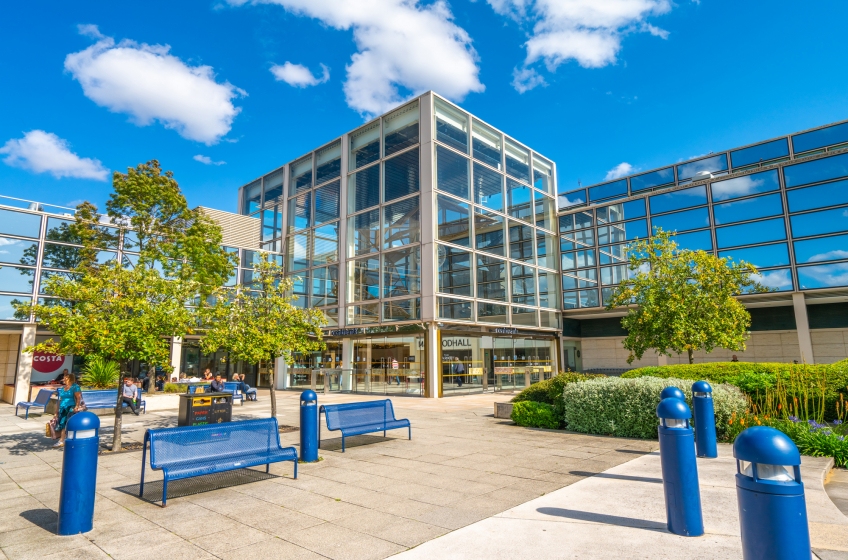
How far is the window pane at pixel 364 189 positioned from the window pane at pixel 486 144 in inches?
231

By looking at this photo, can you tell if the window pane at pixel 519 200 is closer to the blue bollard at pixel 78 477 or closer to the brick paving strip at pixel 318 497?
the brick paving strip at pixel 318 497

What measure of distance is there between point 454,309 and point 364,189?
31.6ft

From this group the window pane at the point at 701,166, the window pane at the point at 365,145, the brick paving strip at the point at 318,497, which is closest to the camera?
the brick paving strip at the point at 318,497

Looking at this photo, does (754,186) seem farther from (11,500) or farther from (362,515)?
(11,500)

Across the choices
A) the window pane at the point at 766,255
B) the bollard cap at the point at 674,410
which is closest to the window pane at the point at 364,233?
the window pane at the point at 766,255

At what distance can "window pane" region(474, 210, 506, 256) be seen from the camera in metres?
28.4

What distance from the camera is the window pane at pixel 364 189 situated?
29.7 meters

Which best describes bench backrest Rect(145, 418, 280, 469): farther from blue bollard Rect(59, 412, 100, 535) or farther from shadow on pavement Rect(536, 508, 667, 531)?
shadow on pavement Rect(536, 508, 667, 531)

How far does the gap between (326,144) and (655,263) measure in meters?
22.0

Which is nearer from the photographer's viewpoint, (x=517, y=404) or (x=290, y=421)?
(x=517, y=404)

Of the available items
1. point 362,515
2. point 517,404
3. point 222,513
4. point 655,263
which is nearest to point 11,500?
point 222,513

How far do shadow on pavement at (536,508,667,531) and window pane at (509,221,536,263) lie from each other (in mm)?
25255

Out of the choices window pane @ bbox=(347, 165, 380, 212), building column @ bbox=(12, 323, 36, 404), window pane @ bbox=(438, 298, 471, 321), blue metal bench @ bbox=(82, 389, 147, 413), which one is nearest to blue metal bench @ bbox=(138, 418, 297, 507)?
blue metal bench @ bbox=(82, 389, 147, 413)

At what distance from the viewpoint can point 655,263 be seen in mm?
20016
